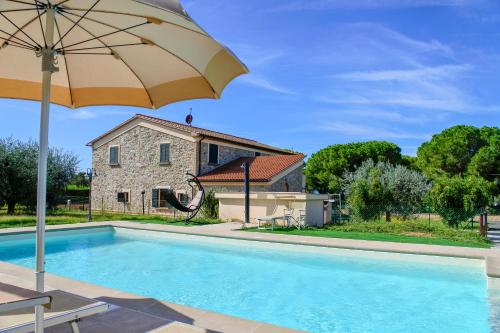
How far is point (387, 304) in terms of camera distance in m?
6.77

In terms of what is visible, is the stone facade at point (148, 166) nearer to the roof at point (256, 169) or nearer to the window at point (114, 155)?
the window at point (114, 155)

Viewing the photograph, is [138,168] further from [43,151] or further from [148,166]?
[43,151]

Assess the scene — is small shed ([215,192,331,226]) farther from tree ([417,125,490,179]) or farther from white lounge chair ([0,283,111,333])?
tree ([417,125,490,179])

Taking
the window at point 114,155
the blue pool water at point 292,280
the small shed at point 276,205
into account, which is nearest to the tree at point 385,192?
the small shed at point 276,205

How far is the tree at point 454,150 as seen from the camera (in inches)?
1204

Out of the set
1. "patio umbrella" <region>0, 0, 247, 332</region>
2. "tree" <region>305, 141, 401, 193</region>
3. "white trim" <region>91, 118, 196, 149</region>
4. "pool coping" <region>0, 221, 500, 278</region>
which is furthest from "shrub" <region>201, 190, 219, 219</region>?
"tree" <region>305, 141, 401, 193</region>

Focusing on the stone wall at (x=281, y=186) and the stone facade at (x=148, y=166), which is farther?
the stone facade at (x=148, y=166)

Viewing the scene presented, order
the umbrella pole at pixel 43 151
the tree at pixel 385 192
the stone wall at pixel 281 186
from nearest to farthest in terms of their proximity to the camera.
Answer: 1. the umbrella pole at pixel 43 151
2. the tree at pixel 385 192
3. the stone wall at pixel 281 186

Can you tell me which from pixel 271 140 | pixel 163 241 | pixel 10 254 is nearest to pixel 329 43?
pixel 163 241

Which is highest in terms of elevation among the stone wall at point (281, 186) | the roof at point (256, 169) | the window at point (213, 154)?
the window at point (213, 154)

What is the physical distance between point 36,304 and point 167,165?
64.8ft

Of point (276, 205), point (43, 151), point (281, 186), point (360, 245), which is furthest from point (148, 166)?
point (43, 151)

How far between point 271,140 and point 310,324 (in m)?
27.7

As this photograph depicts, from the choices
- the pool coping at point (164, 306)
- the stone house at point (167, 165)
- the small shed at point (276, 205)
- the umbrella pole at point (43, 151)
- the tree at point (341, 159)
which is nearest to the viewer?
the umbrella pole at point (43, 151)
